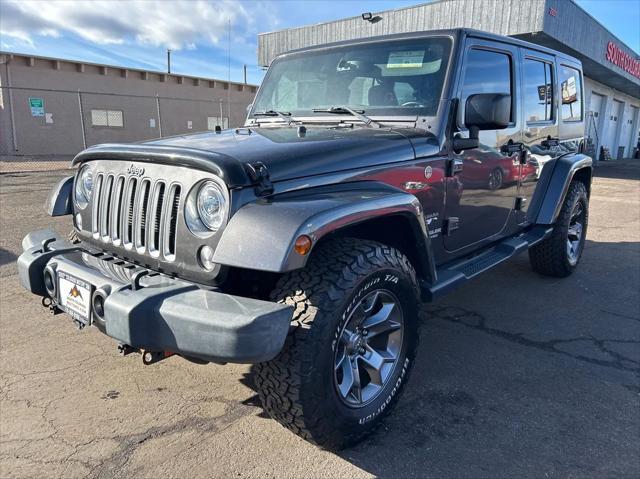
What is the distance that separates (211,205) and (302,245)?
1.57 ft

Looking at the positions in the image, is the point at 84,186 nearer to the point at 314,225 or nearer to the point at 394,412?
the point at 314,225

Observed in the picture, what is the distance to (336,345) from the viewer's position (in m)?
2.17

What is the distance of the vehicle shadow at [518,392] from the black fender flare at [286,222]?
111cm

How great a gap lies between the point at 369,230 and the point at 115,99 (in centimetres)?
2213

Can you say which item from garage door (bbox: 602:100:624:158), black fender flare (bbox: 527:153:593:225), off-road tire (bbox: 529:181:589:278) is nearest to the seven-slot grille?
black fender flare (bbox: 527:153:593:225)

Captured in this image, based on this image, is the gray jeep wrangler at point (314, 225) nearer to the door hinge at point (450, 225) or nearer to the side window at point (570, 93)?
the door hinge at point (450, 225)

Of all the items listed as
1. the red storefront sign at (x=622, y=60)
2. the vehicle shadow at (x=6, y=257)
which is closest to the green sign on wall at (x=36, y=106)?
the vehicle shadow at (x=6, y=257)

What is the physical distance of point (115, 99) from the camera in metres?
21.8

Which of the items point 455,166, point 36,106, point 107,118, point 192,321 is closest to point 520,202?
point 455,166

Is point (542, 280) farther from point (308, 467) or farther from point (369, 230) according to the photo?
point (308, 467)

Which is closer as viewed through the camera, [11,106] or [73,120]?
[11,106]

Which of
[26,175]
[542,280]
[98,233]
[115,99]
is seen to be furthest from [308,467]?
[115,99]

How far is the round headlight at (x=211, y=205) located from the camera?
212 cm

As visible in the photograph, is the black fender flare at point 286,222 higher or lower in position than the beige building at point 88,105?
lower
